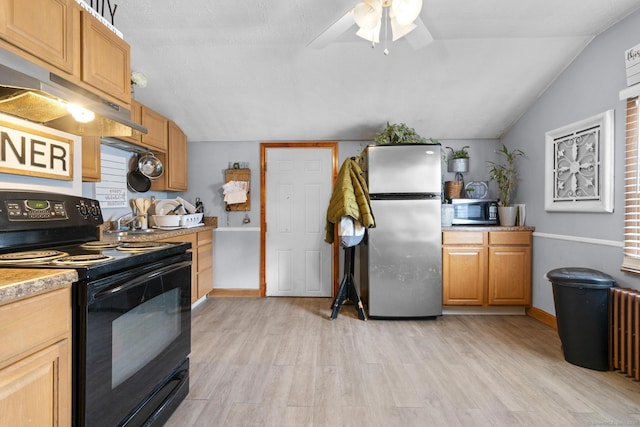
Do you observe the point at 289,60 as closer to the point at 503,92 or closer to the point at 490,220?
the point at 503,92

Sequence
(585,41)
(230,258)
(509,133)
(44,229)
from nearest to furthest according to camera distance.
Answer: (44,229)
(585,41)
(509,133)
(230,258)

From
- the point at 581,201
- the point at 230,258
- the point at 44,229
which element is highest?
the point at 581,201

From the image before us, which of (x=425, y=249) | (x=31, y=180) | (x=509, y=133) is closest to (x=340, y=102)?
(x=425, y=249)

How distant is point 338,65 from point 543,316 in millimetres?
3061

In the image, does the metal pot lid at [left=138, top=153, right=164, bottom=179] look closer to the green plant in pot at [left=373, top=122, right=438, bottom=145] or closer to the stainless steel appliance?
the stainless steel appliance

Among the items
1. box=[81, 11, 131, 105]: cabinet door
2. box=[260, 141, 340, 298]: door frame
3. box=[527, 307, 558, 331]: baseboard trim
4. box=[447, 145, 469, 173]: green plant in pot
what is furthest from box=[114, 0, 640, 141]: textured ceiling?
box=[527, 307, 558, 331]: baseboard trim

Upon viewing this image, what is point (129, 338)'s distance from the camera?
4.25ft

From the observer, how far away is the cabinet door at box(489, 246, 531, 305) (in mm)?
3266

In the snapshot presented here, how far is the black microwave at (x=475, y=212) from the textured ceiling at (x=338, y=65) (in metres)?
0.87

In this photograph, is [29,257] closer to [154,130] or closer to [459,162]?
[154,130]

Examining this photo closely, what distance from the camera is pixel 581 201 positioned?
2662 millimetres

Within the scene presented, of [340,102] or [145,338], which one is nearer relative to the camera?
[145,338]

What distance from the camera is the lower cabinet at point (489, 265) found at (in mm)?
3266

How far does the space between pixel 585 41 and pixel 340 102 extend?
2110mm
